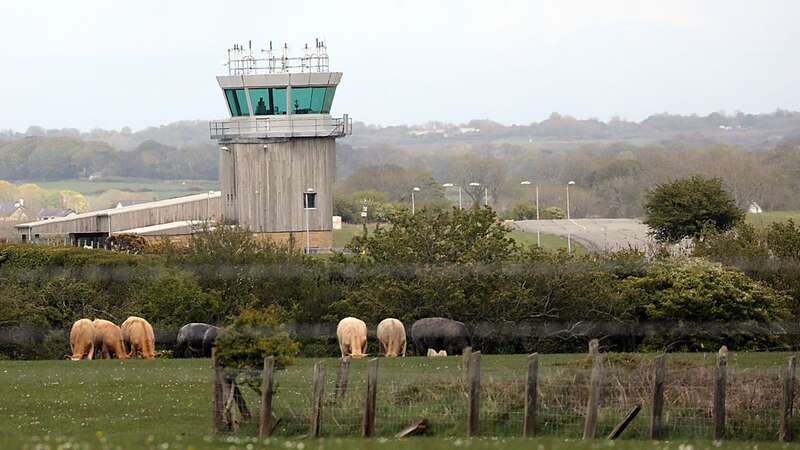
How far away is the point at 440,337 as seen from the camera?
46.5 metres

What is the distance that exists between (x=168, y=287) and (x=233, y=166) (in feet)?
139

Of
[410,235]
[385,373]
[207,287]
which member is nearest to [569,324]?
[410,235]

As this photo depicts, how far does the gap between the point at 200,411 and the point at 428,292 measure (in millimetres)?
23564

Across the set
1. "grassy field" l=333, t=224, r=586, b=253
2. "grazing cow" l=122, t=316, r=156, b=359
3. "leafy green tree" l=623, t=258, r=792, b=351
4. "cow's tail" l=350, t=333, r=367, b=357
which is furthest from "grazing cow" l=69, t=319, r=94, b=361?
"grassy field" l=333, t=224, r=586, b=253

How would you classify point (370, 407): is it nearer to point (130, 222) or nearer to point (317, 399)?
point (317, 399)

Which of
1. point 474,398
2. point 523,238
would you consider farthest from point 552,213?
point 474,398

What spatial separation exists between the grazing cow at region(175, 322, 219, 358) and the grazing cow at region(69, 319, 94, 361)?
11.1ft

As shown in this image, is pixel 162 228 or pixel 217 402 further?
pixel 162 228

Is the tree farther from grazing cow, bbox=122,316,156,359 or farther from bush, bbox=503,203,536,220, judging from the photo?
bush, bbox=503,203,536,220

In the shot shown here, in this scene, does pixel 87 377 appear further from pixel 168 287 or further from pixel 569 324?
pixel 569 324

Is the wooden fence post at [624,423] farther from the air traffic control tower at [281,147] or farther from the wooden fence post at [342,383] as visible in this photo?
the air traffic control tower at [281,147]

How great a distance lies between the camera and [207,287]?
183 ft

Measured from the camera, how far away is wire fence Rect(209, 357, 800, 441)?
2472 centimetres

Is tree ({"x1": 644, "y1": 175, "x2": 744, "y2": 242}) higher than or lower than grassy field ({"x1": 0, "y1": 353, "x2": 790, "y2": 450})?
higher
